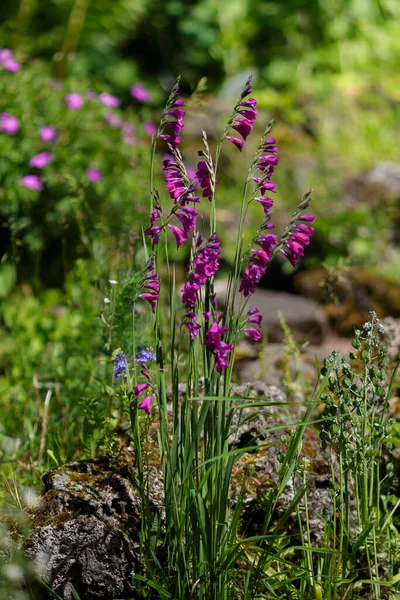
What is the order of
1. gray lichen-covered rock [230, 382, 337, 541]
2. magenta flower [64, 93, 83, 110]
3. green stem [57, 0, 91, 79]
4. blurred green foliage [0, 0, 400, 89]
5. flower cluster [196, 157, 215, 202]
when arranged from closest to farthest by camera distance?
flower cluster [196, 157, 215, 202]
gray lichen-covered rock [230, 382, 337, 541]
magenta flower [64, 93, 83, 110]
green stem [57, 0, 91, 79]
blurred green foliage [0, 0, 400, 89]

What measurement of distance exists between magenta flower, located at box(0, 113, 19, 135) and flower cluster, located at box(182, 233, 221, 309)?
2983 millimetres

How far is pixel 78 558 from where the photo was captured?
1.89 meters

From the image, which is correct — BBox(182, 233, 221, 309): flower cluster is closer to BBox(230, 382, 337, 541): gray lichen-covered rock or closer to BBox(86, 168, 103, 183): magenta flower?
BBox(230, 382, 337, 541): gray lichen-covered rock

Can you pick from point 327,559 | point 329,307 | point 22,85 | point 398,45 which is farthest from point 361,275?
point 398,45

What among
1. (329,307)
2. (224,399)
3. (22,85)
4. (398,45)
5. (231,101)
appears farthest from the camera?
(398,45)

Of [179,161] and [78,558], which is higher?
[179,161]

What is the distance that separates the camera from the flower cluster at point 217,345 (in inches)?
62.6

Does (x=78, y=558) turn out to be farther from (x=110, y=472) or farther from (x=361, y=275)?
(x=361, y=275)

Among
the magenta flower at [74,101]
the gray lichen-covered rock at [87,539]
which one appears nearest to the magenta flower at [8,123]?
the magenta flower at [74,101]

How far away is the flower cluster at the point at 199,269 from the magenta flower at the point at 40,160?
2.84m

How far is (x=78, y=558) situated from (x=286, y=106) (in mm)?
6269

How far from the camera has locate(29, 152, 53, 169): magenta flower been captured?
4266 mm

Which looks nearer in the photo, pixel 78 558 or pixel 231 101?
pixel 78 558

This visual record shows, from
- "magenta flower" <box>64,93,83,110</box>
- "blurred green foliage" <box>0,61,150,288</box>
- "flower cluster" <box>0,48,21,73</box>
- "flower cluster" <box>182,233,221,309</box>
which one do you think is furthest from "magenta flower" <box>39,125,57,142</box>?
"flower cluster" <box>182,233,221,309</box>
